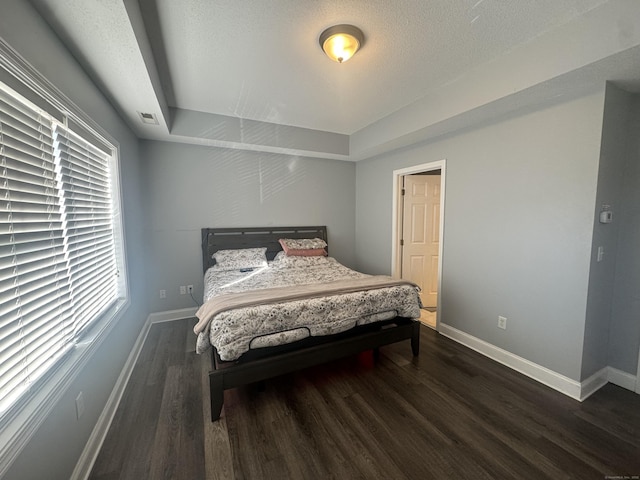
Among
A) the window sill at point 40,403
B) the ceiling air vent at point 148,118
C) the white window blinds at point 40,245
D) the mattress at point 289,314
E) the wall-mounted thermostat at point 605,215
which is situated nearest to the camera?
the window sill at point 40,403

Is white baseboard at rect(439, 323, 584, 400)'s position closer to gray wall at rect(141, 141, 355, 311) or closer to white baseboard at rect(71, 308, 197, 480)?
gray wall at rect(141, 141, 355, 311)

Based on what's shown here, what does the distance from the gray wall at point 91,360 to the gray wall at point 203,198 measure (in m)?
0.75

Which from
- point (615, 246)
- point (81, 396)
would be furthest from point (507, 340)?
point (81, 396)

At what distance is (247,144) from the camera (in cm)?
327

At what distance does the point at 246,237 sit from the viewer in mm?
3664

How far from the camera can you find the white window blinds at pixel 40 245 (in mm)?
969

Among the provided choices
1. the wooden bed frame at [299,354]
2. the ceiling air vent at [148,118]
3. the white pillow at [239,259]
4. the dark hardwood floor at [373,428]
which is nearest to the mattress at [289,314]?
the wooden bed frame at [299,354]

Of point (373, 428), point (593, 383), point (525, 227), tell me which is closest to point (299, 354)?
point (373, 428)

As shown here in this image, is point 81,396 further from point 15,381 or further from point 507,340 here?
point 507,340

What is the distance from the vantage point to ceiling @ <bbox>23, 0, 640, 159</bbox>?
1.46 meters

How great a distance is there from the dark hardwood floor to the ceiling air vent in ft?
7.59

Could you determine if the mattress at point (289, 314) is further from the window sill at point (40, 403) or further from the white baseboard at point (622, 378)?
the white baseboard at point (622, 378)

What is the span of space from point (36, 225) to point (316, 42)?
1.93m

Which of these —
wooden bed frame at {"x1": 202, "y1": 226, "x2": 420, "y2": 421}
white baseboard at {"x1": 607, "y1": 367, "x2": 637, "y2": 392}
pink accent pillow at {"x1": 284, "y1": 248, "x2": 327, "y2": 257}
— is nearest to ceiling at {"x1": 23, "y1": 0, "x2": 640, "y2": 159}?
pink accent pillow at {"x1": 284, "y1": 248, "x2": 327, "y2": 257}
